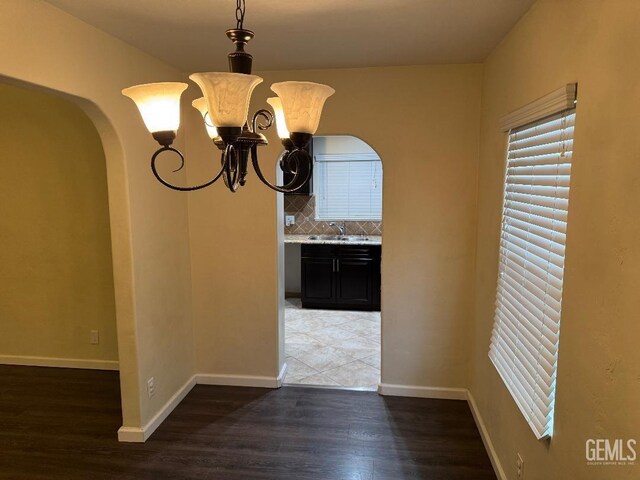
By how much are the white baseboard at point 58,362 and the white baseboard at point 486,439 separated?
302cm

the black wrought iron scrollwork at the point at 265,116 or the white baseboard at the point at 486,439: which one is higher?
the black wrought iron scrollwork at the point at 265,116

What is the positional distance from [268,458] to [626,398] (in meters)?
2.10

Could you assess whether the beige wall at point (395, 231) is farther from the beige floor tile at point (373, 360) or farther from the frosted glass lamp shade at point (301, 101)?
the frosted glass lamp shade at point (301, 101)

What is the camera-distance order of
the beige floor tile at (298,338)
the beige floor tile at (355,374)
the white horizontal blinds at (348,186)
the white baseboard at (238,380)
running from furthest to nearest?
the white horizontal blinds at (348,186) → the beige floor tile at (298,338) → the beige floor tile at (355,374) → the white baseboard at (238,380)

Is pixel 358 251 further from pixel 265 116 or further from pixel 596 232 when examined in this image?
pixel 596 232

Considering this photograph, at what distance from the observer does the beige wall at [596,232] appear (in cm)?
120

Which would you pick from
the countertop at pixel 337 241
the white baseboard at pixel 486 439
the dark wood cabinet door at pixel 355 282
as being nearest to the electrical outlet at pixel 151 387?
the white baseboard at pixel 486 439

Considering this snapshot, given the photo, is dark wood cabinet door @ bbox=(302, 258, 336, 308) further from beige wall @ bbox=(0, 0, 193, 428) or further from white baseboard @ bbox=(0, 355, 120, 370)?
white baseboard @ bbox=(0, 355, 120, 370)

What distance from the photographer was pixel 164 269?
10.2 feet

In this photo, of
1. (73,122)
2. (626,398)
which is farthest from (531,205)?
(73,122)

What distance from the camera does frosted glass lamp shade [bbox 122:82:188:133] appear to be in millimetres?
1371

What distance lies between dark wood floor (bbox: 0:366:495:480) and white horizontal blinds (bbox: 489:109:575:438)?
833mm

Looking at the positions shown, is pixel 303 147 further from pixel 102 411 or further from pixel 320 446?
pixel 102 411

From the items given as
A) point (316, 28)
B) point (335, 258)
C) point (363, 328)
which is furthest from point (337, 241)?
point (316, 28)
